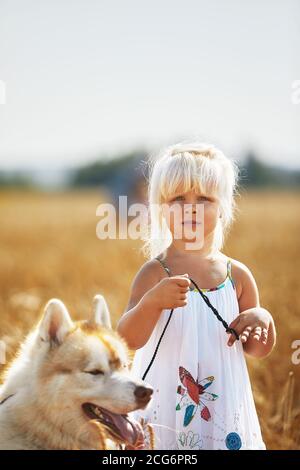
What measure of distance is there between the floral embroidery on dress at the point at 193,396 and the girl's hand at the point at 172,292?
0.96ft

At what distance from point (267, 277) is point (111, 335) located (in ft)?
16.7

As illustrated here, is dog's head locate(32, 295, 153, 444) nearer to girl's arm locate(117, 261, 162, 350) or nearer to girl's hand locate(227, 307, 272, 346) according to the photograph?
girl's arm locate(117, 261, 162, 350)

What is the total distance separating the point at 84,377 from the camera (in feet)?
7.00

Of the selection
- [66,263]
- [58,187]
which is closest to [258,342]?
[66,263]

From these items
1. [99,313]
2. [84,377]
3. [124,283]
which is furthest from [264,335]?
[124,283]

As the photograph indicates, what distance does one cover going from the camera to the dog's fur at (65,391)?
6.93ft

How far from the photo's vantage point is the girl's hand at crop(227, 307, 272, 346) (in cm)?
254

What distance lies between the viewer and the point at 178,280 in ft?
7.98

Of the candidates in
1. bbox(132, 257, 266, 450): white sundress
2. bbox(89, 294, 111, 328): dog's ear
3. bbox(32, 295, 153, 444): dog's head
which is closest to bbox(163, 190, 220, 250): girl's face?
bbox(132, 257, 266, 450): white sundress

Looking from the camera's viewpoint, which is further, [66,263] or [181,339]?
[66,263]

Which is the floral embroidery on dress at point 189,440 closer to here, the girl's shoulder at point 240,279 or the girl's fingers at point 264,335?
the girl's fingers at point 264,335

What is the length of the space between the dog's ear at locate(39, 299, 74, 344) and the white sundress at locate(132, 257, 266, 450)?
0.54 m

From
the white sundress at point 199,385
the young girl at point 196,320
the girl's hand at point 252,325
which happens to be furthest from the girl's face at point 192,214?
the girl's hand at point 252,325
